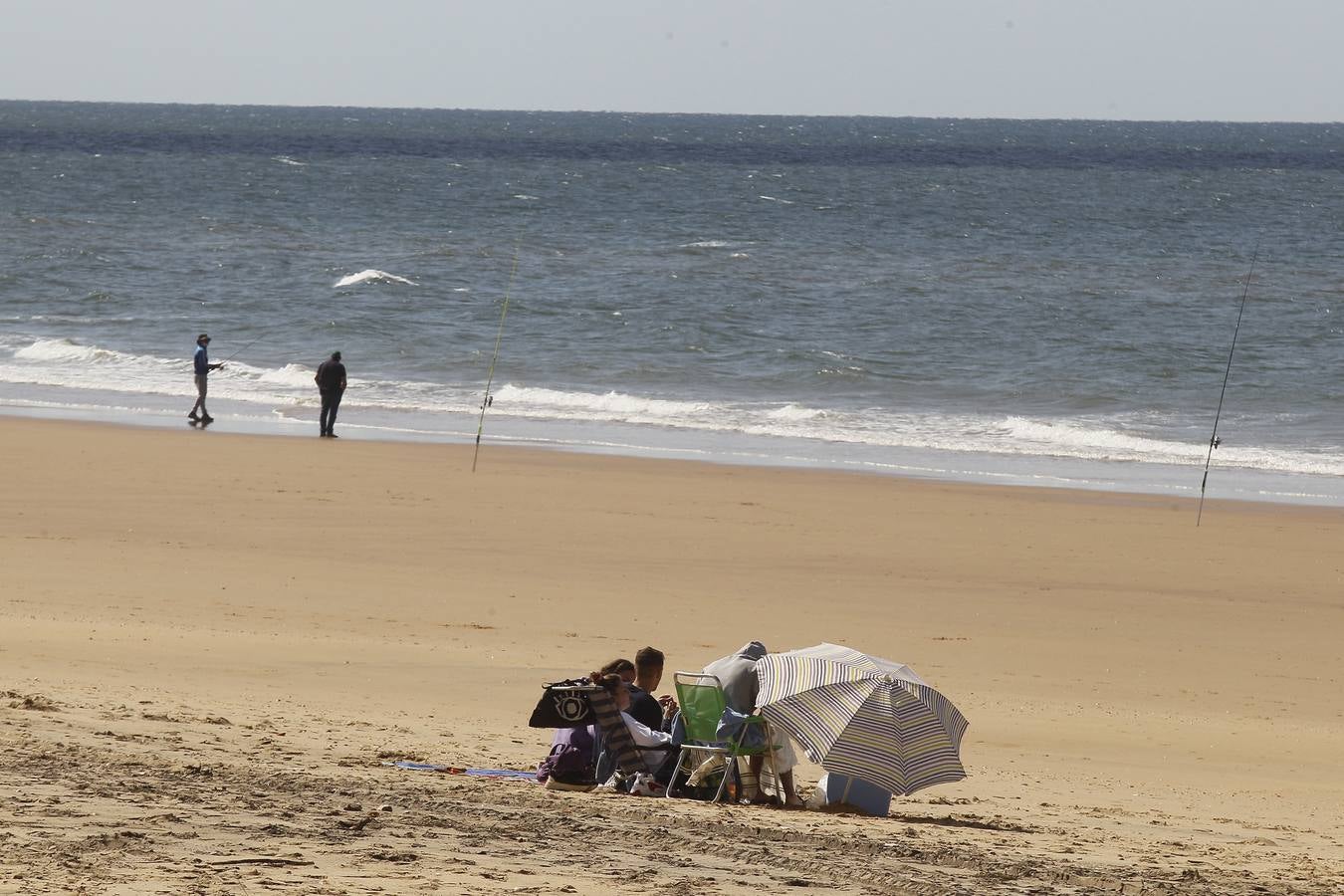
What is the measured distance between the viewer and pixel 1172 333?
30.9m

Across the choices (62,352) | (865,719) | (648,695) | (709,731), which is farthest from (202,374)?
(865,719)

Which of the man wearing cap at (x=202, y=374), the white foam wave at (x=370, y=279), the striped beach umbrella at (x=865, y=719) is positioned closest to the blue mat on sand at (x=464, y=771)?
the striped beach umbrella at (x=865, y=719)

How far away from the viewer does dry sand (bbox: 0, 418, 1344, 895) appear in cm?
568

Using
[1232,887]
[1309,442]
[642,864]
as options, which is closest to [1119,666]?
[1232,887]

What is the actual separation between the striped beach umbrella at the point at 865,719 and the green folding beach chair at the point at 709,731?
17 centimetres

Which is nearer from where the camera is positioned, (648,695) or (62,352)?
(648,695)

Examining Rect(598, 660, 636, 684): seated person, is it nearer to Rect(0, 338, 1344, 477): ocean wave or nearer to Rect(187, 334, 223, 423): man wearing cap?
Rect(0, 338, 1344, 477): ocean wave

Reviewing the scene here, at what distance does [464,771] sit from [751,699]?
1.31 metres

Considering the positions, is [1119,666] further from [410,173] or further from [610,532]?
[410,173]

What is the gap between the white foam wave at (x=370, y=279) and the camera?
121ft

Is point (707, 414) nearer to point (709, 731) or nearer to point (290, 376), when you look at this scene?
point (290, 376)

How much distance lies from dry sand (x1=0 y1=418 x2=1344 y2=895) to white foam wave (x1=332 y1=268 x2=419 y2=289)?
696 inches

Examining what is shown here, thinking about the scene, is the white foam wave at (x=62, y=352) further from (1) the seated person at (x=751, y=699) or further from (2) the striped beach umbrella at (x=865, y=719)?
(2) the striped beach umbrella at (x=865, y=719)

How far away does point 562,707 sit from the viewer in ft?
22.6
